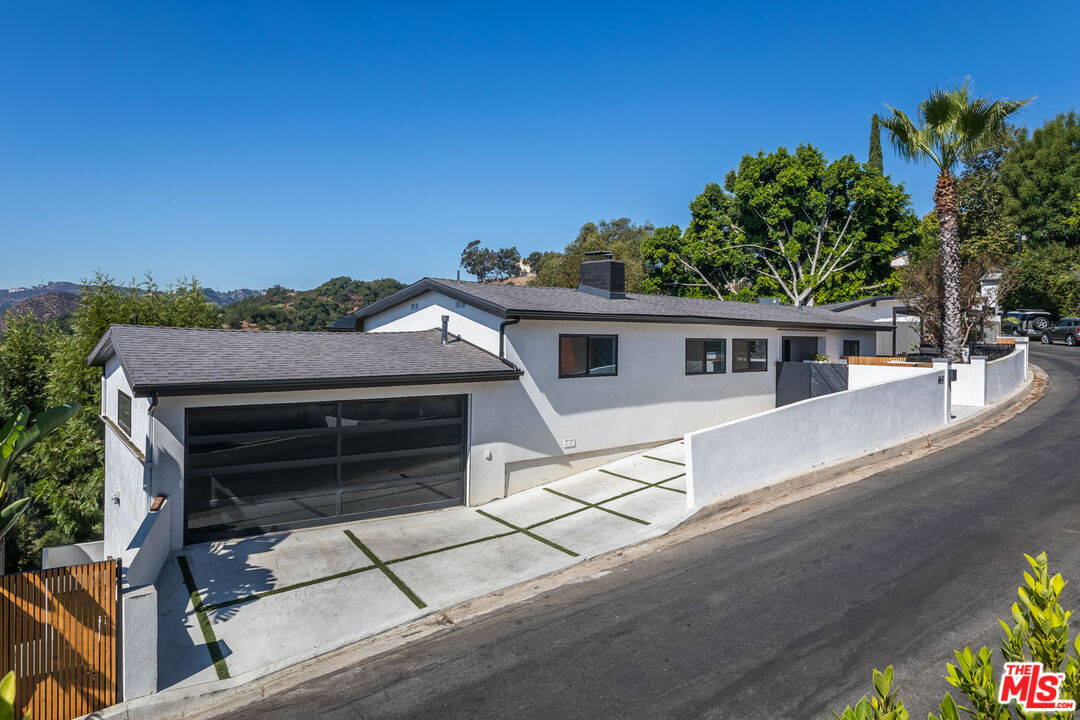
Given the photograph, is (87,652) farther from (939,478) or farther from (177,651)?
(939,478)

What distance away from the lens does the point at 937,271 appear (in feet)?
74.9

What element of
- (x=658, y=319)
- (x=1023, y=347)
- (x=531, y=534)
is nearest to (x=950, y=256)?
(x=1023, y=347)

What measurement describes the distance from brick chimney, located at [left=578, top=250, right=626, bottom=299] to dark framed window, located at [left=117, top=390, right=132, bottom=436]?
34.3ft

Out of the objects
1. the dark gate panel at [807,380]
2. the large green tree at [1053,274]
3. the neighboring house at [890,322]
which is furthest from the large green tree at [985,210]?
the dark gate panel at [807,380]

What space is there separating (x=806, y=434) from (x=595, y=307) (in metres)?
5.13

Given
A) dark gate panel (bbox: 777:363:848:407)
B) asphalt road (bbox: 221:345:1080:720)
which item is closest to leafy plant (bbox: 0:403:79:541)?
asphalt road (bbox: 221:345:1080:720)

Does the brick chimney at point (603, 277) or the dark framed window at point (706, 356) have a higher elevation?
the brick chimney at point (603, 277)

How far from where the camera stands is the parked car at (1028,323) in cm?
3781

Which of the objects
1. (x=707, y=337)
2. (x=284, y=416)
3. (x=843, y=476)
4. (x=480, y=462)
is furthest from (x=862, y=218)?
(x=284, y=416)

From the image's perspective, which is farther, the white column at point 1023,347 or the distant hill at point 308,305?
the distant hill at point 308,305

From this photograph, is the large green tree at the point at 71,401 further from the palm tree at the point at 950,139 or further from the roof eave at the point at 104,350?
the palm tree at the point at 950,139

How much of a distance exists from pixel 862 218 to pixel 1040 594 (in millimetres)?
38966

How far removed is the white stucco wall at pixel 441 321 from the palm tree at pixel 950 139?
45.2 ft

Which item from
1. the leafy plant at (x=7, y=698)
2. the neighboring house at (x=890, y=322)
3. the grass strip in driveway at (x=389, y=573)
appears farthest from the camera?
the neighboring house at (x=890, y=322)
